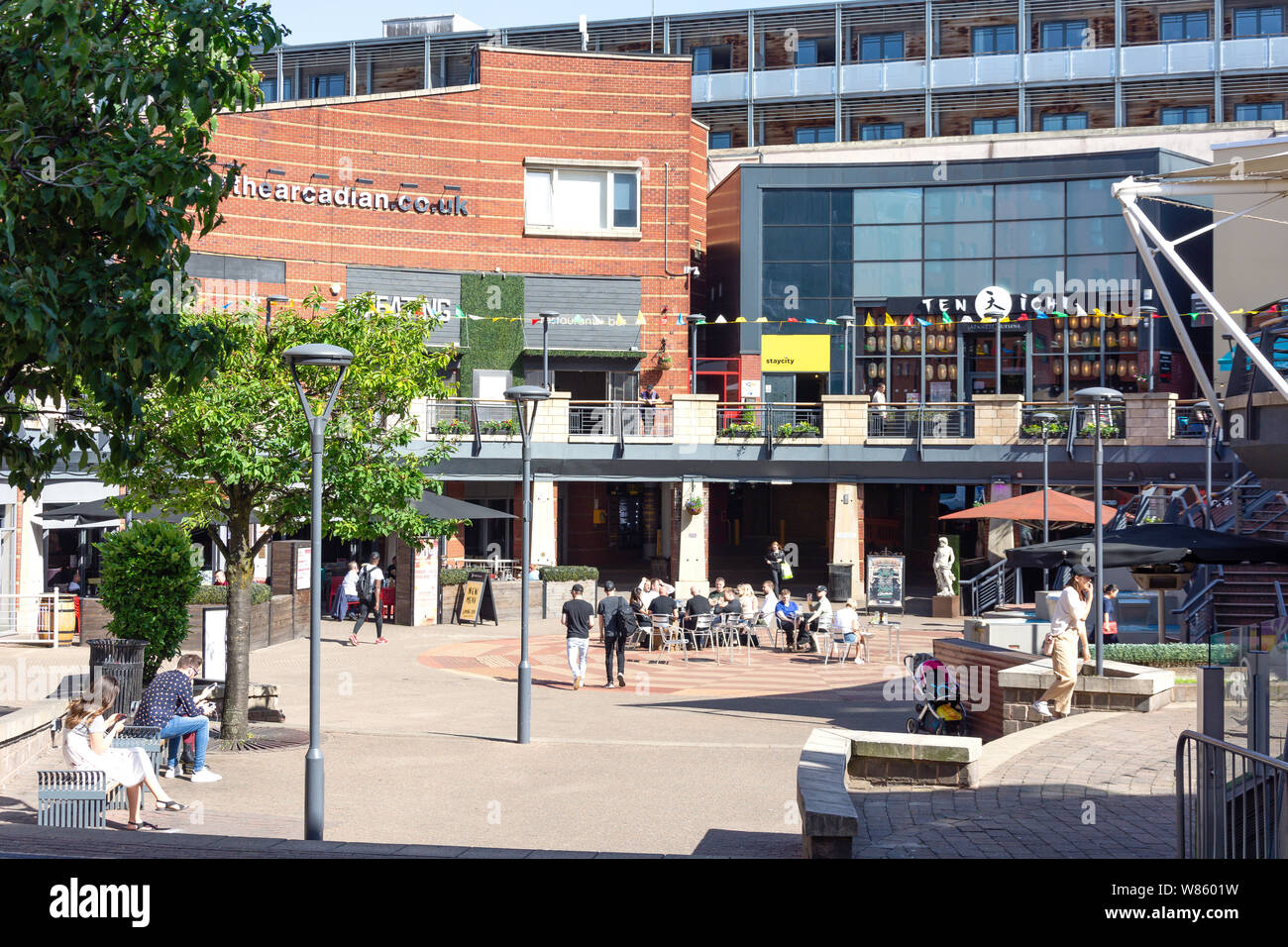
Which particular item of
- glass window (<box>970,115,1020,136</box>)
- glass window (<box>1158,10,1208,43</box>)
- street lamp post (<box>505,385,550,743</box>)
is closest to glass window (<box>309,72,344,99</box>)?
glass window (<box>970,115,1020,136</box>)

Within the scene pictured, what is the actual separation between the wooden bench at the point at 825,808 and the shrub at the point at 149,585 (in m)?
10.2

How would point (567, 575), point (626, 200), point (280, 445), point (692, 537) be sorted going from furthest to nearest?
point (626, 200)
point (692, 537)
point (567, 575)
point (280, 445)

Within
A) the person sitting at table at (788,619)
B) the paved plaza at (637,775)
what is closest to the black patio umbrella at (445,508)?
the paved plaza at (637,775)

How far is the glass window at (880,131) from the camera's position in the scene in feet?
169

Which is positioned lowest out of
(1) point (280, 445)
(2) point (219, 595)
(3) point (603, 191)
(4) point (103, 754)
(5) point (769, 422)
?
(4) point (103, 754)

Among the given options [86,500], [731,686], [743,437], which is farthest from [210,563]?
[731,686]

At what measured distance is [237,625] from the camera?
16.1m

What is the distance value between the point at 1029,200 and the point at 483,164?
57.2 ft

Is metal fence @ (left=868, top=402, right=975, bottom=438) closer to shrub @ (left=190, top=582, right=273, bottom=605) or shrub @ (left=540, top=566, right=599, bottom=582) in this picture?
shrub @ (left=540, top=566, right=599, bottom=582)

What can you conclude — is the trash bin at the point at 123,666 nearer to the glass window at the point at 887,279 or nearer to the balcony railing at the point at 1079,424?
the balcony railing at the point at 1079,424

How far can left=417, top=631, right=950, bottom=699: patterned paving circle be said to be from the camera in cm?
2117

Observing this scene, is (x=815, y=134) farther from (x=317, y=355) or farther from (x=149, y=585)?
(x=317, y=355)

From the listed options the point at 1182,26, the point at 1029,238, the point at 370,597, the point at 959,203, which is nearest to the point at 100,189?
the point at 370,597

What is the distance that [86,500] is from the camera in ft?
102
